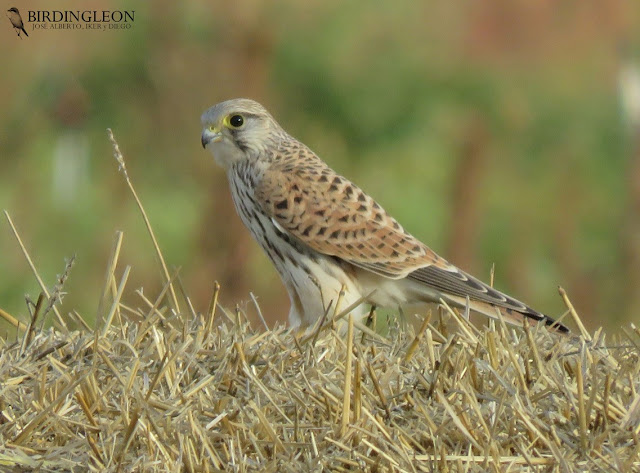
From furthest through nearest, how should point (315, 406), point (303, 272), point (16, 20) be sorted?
point (16, 20) < point (303, 272) < point (315, 406)

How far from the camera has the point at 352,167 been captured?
866 centimetres

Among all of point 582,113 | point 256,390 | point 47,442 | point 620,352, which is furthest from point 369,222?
point 582,113

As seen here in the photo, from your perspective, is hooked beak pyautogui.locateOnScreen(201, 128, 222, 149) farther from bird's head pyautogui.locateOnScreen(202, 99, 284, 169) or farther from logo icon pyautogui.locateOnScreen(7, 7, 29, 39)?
logo icon pyautogui.locateOnScreen(7, 7, 29, 39)

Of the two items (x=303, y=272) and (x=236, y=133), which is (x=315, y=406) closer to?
(x=303, y=272)

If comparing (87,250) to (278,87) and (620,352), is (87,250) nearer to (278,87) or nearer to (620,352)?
(278,87)

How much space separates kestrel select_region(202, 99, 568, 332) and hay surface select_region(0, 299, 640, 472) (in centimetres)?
147

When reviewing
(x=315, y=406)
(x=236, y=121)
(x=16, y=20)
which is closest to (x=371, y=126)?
(x=16, y=20)

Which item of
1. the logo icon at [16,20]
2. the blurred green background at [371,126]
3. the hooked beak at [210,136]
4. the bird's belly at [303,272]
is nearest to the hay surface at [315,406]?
the bird's belly at [303,272]

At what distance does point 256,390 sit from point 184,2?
22.6ft

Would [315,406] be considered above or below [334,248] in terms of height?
above

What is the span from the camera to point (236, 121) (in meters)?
5.07

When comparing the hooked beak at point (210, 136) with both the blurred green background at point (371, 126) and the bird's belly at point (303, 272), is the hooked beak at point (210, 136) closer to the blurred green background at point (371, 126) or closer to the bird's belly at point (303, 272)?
the bird's belly at point (303, 272)

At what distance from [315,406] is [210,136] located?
257 cm

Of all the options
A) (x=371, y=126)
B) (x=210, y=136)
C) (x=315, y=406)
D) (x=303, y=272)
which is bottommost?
(x=371, y=126)
